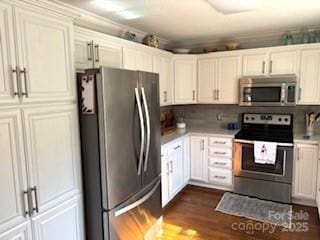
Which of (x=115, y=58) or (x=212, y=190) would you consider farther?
(x=212, y=190)

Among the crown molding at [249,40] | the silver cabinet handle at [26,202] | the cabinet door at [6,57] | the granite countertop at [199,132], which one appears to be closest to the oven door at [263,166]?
the granite countertop at [199,132]

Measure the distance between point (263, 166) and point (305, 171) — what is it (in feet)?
1.66

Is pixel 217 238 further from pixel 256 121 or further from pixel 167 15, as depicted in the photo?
pixel 167 15

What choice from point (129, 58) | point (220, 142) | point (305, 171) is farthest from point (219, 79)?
point (305, 171)

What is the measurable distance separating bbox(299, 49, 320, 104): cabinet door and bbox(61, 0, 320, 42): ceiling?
0.42m

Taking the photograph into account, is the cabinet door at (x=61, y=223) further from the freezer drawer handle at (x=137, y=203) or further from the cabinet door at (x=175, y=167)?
the cabinet door at (x=175, y=167)

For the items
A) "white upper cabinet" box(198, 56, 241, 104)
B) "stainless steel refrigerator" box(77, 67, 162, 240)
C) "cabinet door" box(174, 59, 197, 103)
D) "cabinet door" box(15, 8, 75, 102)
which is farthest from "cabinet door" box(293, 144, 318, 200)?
"cabinet door" box(15, 8, 75, 102)

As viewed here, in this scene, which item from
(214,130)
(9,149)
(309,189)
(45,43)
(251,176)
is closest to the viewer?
(9,149)

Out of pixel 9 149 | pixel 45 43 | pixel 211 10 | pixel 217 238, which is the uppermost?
pixel 211 10

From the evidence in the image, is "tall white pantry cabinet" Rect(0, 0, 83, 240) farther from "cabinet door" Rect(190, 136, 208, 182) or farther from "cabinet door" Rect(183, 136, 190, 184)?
"cabinet door" Rect(190, 136, 208, 182)

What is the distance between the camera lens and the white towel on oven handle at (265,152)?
3.20 metres

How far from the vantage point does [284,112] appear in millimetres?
3666

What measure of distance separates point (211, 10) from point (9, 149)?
2.24 meters

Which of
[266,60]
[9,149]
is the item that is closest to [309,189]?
[266,60]
